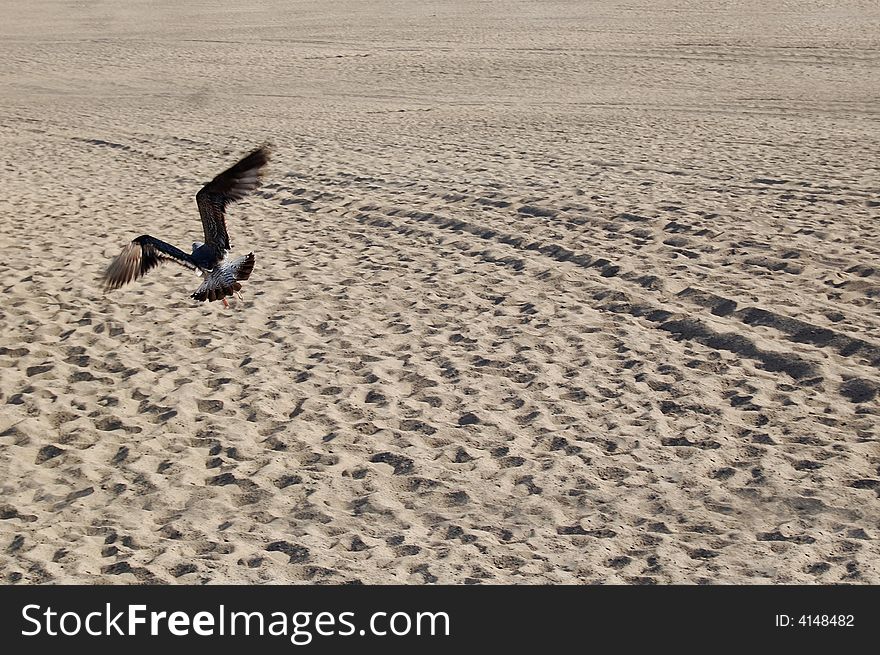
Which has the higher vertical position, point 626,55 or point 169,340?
point 626,55

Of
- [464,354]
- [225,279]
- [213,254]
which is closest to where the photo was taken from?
[225,279]

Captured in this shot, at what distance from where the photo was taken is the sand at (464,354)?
542 cm

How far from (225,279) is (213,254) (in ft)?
0.79

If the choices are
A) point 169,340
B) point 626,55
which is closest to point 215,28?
point 626,55

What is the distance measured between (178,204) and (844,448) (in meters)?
9.02

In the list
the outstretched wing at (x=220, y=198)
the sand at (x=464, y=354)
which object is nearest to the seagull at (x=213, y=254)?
the outstretched wing at (x=220, y=198)

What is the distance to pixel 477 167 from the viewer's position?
1365cm

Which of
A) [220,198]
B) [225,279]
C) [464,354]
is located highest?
[220,198]

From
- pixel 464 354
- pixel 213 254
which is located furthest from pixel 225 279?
pixel 464 354

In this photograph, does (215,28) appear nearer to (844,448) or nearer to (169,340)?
(169,340)

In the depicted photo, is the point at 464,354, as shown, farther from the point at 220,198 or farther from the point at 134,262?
the point at 134,262

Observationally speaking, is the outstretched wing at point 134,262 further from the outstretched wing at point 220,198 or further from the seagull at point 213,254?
the outstretched wing at point 220,198

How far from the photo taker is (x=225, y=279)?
6.34 metres

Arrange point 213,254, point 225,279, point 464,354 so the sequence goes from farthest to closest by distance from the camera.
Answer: point 464,354 < point 213,254 < point 225,279
